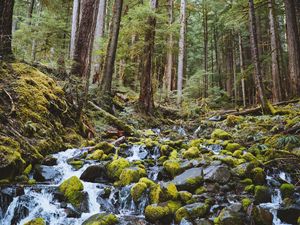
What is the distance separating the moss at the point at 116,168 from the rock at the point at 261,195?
2.76 metres

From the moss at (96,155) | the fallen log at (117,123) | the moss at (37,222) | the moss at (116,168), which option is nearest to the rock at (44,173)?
the moss at (116,168)

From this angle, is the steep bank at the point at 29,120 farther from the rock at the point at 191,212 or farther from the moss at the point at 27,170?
the rock at the point at 191,212

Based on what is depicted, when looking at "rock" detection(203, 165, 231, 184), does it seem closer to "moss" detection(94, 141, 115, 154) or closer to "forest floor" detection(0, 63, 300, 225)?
"forest floor" detection(0, 63, 300, 225)

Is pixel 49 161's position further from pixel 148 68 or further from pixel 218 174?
pixel 148 68

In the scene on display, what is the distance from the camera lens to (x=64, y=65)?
9.73 meters

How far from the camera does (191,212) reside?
4918 mm

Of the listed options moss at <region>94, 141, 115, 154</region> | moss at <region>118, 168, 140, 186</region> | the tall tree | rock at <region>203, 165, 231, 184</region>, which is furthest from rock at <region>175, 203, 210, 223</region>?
the tall tree

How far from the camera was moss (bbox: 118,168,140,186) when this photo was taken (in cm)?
607

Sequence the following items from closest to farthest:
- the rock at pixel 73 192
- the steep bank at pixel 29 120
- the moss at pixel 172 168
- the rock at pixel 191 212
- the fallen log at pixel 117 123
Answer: the rock at pixel 191 212, the rock at pixel 73 192, the steep bank at pixel 29 120, the moss at pixel 172 168, the fallen log at pixel 117 123

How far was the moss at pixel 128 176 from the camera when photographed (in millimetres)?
6070

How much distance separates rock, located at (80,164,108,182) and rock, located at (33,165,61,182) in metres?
0.54

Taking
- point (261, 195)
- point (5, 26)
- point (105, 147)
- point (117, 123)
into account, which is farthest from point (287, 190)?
point (5, 26)

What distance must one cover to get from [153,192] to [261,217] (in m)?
1.87

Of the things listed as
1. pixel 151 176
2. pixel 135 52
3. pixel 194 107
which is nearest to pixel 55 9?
pixel 135 52
